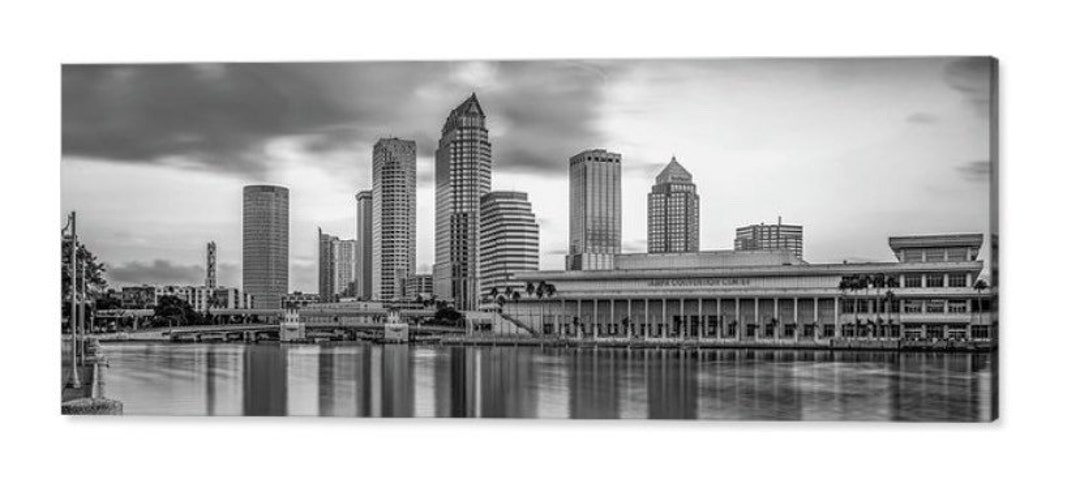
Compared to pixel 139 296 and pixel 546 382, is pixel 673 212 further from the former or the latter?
pixel 139 296

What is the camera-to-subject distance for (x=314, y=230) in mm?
9484

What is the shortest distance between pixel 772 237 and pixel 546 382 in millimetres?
2004

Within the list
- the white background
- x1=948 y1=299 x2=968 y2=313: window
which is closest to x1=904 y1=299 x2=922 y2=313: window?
x1=948 y1=299 x2=968 y2=313: window

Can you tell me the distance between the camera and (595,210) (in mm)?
9359

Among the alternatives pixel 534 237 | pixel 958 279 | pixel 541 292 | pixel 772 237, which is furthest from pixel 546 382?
pixel 958 279

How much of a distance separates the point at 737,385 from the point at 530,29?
2.97 m

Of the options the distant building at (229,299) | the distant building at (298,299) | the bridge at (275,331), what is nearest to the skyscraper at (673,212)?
the bridge at (275,331)

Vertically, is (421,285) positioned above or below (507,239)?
below

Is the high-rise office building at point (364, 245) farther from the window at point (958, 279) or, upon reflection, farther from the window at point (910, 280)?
the window at point (958, 279)

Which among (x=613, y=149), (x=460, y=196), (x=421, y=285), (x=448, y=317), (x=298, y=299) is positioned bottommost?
(x=448, y=317)

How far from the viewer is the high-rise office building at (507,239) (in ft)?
31.0
